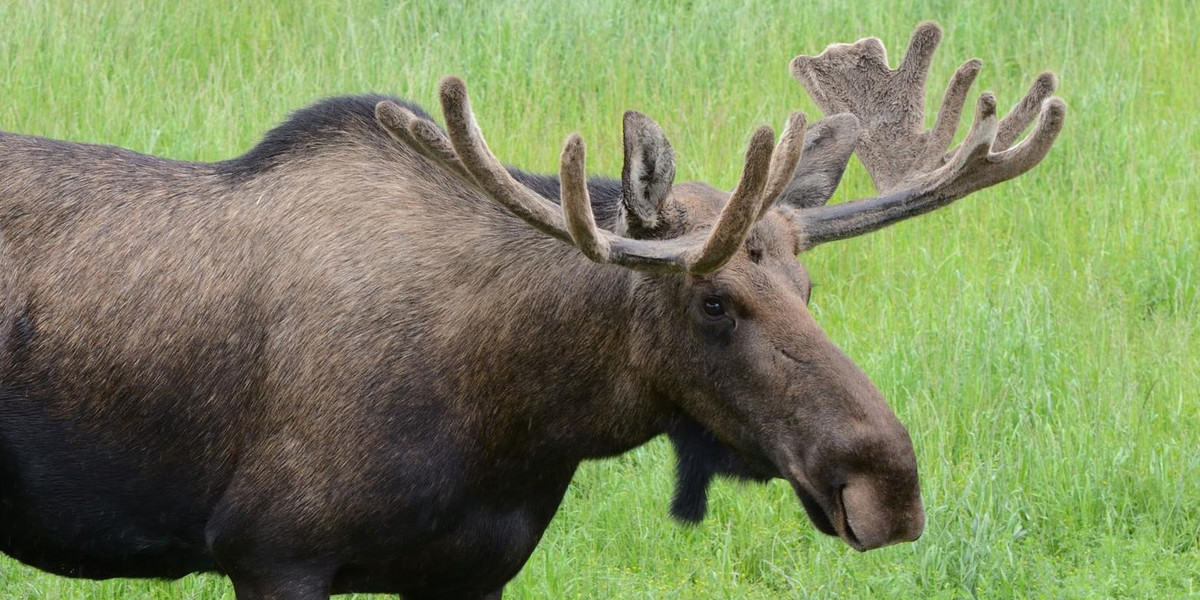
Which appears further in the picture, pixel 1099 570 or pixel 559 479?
pixel 1099 570

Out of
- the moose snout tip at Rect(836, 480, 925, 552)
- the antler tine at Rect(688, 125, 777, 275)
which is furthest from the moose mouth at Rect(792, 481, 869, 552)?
the antler tine at Rect(688, 125, 777, 275)

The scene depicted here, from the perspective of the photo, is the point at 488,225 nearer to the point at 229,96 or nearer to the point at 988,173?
the point at 988,173

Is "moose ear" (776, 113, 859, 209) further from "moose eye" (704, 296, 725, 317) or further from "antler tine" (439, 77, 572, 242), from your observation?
"antler tine" (439, 77, 572, 242)

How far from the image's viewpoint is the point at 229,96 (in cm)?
761

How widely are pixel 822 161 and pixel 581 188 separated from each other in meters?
0.99

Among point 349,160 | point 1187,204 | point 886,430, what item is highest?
point 349,160

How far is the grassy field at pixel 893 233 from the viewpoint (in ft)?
17.5

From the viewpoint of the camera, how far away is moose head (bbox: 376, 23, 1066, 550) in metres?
3.55

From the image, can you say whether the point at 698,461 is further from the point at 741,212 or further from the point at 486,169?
the point at 486,169

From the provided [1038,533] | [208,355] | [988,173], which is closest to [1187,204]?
[1038,533]

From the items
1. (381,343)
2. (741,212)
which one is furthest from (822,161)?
(381,343)

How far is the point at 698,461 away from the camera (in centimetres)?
404

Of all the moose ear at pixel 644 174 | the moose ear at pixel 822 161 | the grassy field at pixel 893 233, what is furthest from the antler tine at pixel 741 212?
the grassy field at pixel 893 233

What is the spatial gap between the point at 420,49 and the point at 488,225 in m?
4.14
